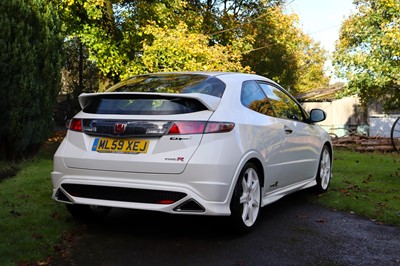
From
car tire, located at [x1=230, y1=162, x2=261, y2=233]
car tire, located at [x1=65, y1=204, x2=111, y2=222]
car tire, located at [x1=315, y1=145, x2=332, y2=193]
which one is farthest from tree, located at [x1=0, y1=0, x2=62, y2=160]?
car tire, located at [x1=230, y1=162, x2=261, y2=233]

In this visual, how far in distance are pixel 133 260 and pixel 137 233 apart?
841 millimetres

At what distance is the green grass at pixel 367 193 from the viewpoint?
19.0ft

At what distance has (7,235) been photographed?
4320mm

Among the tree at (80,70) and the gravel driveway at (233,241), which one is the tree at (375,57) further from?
the tree at (80,70)

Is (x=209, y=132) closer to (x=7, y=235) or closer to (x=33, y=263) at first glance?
(x=33, y=263)

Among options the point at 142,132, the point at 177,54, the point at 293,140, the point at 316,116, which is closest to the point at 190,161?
the point at 142,132

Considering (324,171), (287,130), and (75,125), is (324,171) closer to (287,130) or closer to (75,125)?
(287,130)

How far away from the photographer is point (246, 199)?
461 cm

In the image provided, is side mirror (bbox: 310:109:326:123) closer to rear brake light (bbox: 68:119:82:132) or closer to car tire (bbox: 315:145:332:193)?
car tire (bbox: 315:145:332:193)

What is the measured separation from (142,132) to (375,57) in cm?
1674

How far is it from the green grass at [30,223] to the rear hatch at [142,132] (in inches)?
29.0

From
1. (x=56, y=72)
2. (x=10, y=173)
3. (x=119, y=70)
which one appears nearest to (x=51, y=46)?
(x=56, y=72)

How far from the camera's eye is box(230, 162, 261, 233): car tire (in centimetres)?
438

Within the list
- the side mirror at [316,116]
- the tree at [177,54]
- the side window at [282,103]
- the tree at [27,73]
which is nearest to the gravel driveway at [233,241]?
the side window at [282,103]
